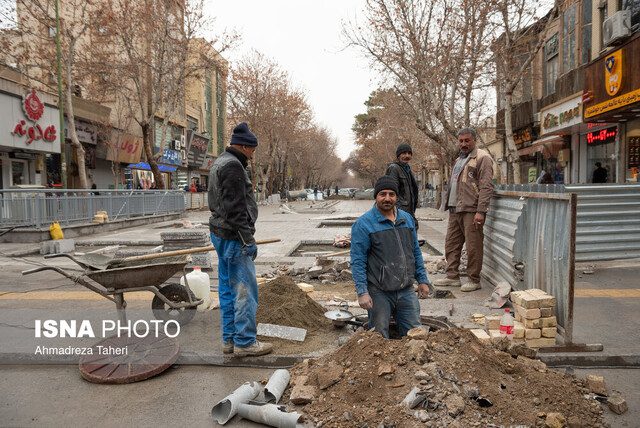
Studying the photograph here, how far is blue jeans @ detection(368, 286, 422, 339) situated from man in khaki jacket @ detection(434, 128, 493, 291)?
100 inches

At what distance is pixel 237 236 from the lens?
13.5 feet

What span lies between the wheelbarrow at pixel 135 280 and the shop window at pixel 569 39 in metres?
20.1

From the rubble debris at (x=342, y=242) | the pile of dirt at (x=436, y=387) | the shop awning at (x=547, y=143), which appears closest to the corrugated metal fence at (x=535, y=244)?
the pile of dirt at (x=436, y=387)

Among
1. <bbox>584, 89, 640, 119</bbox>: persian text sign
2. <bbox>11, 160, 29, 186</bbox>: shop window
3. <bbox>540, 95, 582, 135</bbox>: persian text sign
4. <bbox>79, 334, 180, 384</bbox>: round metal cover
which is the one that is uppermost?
<bbox>540, 95, 582, 135</bbox>: persian text sign

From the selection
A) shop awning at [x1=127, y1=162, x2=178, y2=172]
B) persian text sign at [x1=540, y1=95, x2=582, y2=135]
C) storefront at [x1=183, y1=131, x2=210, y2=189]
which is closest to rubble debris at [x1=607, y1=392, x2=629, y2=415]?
persian text sign at [x1=540, y1=95, x2=582, y2=135]

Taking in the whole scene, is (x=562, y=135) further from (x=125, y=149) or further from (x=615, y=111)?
(x=125, y=149)

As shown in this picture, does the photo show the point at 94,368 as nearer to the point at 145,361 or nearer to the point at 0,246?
the point at 145,361

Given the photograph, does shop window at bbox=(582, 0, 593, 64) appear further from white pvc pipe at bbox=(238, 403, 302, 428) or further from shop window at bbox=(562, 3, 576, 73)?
white pvc pipe at bbox=(238, 403, 302, 428)

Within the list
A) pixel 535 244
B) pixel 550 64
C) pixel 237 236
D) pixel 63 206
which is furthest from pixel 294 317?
pixel 550 64

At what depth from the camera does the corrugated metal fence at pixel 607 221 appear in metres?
7.06

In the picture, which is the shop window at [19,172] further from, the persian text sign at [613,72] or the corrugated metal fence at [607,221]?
the persian text sign at [613,72]

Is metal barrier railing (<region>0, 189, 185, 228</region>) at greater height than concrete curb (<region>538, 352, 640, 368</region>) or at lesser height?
greater

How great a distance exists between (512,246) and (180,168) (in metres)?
40.3

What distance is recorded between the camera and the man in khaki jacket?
633 centimetres
